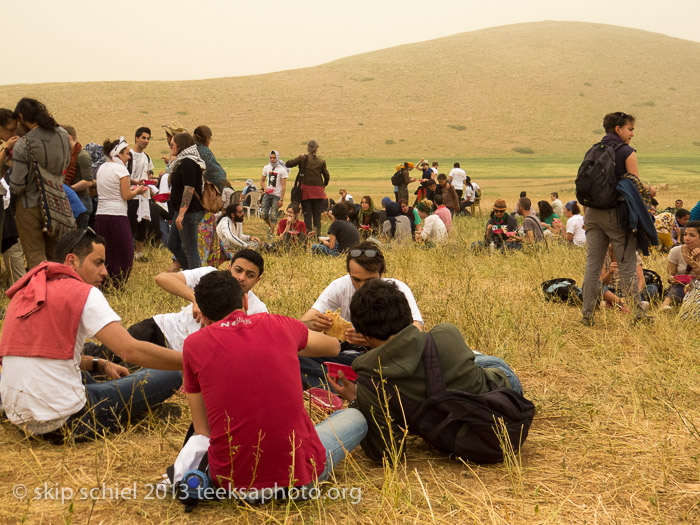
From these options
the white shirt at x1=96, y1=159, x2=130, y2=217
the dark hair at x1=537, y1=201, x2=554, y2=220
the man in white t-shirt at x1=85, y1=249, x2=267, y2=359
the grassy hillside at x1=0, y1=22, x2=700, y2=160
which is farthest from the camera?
the grassy hillside at x1=0, y1=22, x2=700, y2=160

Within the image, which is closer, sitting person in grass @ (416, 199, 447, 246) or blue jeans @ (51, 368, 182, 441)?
blue jeans @ (51, 368, 182, 441)

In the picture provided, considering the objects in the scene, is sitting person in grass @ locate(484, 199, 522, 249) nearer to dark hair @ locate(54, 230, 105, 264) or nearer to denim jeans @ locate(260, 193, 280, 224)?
denim jeans @ locate(260, 193, 280, 224)

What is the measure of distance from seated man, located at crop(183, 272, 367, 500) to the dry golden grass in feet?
0.36

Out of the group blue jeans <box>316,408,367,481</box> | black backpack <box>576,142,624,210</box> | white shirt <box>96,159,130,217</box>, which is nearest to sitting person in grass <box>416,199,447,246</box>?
black backpack <box>576,142,624,210</box>

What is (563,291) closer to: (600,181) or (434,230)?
(600,181)

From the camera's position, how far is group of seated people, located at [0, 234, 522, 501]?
2.96 metres

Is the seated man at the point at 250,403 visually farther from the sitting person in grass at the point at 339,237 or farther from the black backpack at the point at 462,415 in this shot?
the sitting person in grass at the point at 339,237

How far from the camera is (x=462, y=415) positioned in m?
3.41

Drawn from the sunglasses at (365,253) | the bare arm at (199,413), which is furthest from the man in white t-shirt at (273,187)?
the bare arm at (199,413)

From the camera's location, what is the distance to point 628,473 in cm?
341

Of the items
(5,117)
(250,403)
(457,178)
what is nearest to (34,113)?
(5,117)

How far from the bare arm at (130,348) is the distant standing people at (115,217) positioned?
434 cm

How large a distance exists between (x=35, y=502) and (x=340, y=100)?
219ft

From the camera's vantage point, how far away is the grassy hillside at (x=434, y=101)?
55500 millimetres
